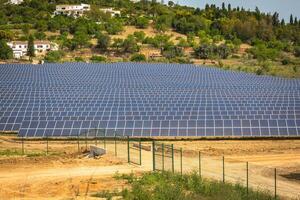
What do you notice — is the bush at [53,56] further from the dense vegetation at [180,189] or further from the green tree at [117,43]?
the dense vegetation at [180,189]

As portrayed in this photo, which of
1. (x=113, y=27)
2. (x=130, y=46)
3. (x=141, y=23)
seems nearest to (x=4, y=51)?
(x=130, y=46)

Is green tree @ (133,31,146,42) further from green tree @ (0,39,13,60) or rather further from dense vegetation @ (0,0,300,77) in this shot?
green tree @ (0,39,13,60)

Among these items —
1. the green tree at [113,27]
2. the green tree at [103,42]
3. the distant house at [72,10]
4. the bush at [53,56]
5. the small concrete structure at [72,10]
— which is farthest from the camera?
the small concrete structure at [72,10]

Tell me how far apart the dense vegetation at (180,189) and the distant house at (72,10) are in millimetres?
146125

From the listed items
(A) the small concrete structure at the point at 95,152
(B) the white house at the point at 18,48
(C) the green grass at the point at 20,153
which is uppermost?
(B) the white house at the point at 18,48

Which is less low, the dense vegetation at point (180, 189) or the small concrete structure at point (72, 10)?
the small concrete structure at point (72, 10)

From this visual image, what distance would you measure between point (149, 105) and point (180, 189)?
23.5 metres

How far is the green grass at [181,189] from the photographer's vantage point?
66.4ft

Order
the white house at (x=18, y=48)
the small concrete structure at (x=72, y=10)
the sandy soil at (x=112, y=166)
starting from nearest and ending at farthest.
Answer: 1. the sandy soil at (x=112, y=166)
2. the white house at (x=18, y=48)
3. the small concrete structure at (x=72, y=10)

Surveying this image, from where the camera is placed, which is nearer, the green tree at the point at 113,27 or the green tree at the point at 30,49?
the green tree at the point at 30,49

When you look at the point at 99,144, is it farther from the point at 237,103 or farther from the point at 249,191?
the point at 249,191

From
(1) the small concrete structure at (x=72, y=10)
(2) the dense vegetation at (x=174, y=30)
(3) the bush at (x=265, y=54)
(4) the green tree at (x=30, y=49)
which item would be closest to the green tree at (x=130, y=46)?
(2) the dense vegetation at (x=174, y=30)

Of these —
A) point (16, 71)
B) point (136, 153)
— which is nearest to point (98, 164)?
point (136, 153)

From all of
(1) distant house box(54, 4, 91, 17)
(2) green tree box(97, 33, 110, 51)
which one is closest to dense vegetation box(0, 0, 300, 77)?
(2) green tree box(97, 33, 110, 51)
